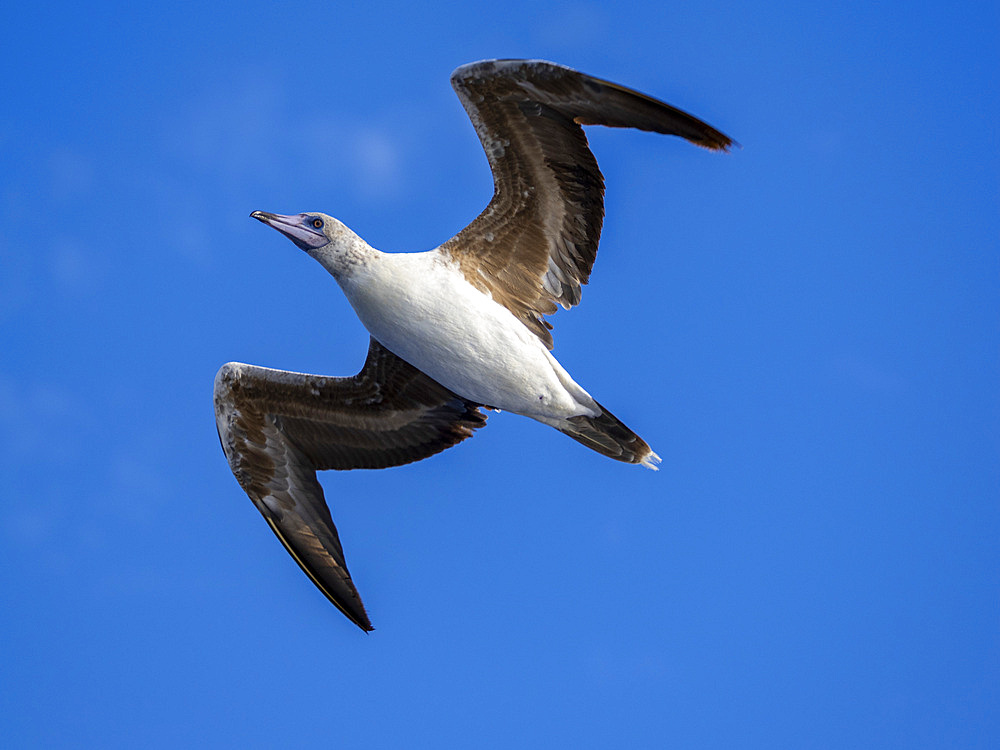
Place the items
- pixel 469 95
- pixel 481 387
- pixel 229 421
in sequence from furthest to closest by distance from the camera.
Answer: pixel 229 421 < pixel 481 387 < pixel 469 95

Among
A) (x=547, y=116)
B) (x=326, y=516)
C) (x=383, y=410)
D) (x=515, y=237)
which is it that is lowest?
(x=326, y=516)

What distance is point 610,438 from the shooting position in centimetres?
1093

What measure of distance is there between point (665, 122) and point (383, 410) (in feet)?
15.1

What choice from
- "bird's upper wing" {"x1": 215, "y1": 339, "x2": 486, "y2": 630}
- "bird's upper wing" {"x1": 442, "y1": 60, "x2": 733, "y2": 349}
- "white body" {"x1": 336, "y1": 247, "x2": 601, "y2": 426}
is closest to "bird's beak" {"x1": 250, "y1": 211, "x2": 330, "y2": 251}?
"white body" {"x1": 336, "y1": 247, "x2": 601, "y2": 426}

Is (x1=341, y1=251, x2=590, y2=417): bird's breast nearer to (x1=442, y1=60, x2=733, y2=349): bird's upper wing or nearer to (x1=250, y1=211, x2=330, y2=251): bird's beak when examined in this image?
(x1=442, y1=60, x2=733, y2=349): bird's upper wing

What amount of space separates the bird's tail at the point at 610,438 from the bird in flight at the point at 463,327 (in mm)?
16

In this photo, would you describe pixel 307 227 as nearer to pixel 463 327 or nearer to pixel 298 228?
pixel 298 228

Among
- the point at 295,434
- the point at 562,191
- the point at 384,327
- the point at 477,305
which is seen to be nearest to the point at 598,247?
the point at 562,191

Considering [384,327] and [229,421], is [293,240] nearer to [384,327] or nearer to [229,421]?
[384,327]

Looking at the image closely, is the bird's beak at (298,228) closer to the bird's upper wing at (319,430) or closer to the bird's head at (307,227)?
the bird's head at (307,227)

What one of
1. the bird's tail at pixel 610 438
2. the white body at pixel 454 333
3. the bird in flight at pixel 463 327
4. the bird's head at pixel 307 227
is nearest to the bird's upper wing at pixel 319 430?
the bird in flight at pixel 463 327

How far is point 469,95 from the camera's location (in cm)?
990

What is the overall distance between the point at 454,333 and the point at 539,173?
1.81 meters

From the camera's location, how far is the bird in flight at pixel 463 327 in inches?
391
